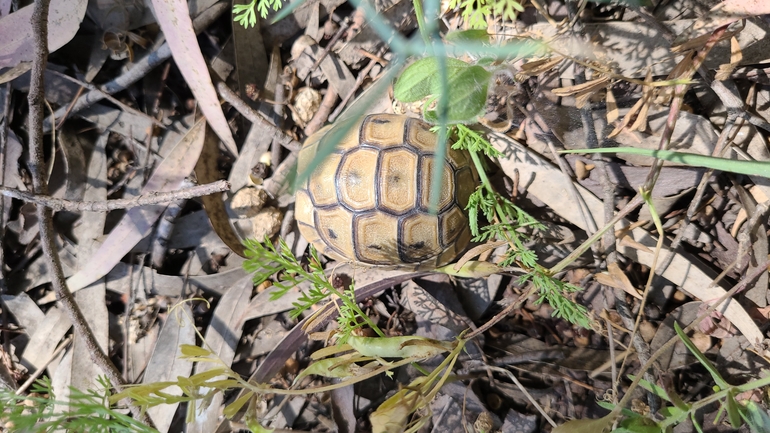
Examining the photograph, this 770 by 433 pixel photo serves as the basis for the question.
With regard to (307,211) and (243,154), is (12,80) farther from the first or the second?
(307,211)

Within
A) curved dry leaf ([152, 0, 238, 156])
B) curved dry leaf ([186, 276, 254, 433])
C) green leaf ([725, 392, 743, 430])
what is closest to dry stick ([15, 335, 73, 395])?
curved dry leaf ([186, 276, 254, 433])

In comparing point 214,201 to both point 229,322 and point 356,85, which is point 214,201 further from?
point 356,85

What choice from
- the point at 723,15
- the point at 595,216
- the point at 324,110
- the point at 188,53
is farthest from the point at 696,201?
the point at 188,53

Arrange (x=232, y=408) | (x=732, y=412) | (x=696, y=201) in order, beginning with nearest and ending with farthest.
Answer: (x=732, y=412) → (x=232, y=408) → (x=696, y=201)

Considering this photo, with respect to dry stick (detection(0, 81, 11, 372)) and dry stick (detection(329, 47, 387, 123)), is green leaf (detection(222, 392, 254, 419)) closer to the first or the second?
dry stick (detection(329, 47, 387, 123))

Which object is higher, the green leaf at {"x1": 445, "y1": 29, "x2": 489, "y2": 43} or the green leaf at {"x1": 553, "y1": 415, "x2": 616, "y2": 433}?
the green leaf at {"x1": 445, "y1": 29, "x2": 489, "y2": 43}

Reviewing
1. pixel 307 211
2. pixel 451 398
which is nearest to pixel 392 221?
pixel 307 211
